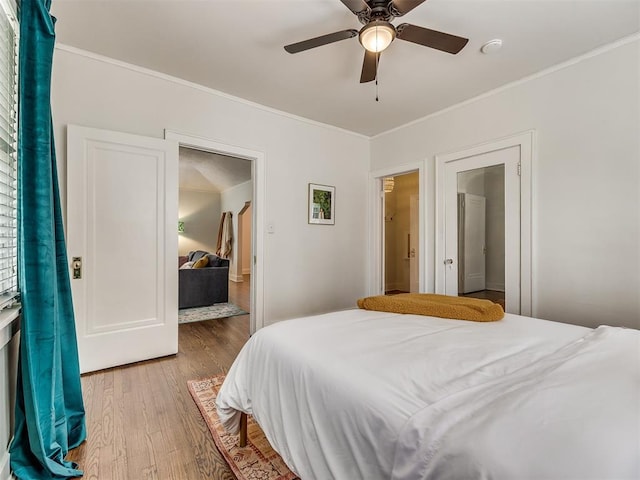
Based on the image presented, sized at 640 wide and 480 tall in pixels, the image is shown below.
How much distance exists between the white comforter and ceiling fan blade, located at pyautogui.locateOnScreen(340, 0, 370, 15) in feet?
5.49

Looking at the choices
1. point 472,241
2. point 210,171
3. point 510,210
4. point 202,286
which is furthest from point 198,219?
point 510,210

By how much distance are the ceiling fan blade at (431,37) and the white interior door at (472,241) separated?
5.72 ft

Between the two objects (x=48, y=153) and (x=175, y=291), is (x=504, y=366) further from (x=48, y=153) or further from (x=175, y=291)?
(x=175, y=291)

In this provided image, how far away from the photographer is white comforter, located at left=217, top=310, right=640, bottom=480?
0.66 m

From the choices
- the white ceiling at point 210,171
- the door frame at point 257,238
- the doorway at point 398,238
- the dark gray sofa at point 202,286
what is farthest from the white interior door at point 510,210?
the dark gray sofa at point 202,286

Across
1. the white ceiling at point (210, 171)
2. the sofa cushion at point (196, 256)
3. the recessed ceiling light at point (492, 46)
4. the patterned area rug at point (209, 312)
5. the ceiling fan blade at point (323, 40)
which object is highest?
the recessed ceiling light at point (492, 46)

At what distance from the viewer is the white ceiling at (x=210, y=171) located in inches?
212

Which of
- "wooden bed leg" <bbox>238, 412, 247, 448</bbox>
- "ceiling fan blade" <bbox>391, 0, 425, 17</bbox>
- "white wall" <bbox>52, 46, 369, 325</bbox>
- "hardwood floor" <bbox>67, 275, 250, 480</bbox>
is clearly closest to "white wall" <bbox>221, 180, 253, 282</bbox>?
"white wall" <bbox>52, 46, 369, 325</bbox>

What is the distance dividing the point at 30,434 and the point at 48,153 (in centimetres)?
125

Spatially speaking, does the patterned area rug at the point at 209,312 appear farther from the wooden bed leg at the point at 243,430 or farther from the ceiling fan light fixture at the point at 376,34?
the ceiling fan light fixture at the point at 376,34

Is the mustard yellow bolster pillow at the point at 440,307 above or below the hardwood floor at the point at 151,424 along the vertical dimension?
above

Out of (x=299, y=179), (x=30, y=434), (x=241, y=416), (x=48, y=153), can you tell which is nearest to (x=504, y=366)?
(x=241, y=416)

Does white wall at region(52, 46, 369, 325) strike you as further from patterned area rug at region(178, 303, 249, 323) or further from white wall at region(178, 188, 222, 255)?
white wall at region(178, 188, 222, 255)

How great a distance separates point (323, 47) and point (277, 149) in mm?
1369
